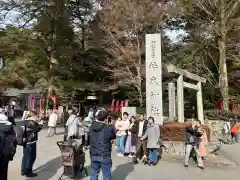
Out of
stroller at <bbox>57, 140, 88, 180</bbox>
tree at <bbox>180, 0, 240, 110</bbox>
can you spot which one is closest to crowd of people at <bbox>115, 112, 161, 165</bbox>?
stroller at <bbox>57, 140, 88, 180</bbox>

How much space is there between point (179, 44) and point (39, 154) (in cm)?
2017

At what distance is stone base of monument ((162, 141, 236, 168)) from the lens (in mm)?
10039

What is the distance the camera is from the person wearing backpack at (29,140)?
730 centimetres

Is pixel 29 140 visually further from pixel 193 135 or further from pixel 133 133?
pixel 193 135

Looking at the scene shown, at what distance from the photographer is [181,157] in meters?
11.2

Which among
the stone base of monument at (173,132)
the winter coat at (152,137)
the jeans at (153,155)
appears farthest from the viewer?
the stone base of monument at (173,132)

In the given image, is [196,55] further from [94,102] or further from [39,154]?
[39,154]

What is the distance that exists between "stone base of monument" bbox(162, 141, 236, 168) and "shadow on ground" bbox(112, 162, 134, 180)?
1.98 metres

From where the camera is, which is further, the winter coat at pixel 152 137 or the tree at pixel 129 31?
the tree at pixel 129 31

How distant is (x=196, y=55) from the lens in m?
28.1

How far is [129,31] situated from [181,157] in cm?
1534

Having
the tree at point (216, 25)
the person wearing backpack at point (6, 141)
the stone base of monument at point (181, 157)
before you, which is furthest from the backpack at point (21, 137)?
A: the tree at point (216, 25)

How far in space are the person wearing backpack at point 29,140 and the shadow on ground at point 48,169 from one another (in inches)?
9.7

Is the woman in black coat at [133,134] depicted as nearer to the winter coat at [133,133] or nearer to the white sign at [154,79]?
the winter coat at [133,133]
